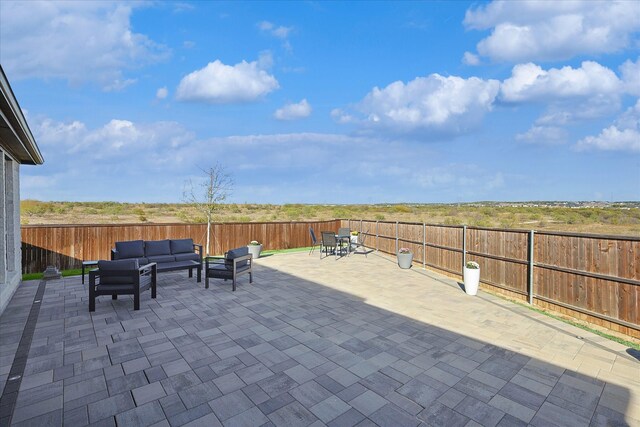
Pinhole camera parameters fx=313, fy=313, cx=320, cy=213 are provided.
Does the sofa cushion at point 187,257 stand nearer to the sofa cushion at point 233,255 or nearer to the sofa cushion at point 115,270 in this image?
the sofa cushion at point 233,255

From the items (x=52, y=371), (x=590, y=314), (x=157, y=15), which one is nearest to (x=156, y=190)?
(x=157, y=15)

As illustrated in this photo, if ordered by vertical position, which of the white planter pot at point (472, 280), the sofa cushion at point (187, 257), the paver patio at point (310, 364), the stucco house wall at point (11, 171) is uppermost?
the stucco house wall at point (11, 171)

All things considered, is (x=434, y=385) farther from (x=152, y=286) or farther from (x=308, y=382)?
(x=152, y=286)

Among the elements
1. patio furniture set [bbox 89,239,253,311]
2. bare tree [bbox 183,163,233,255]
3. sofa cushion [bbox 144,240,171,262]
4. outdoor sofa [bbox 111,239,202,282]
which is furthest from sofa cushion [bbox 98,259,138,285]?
bare tree [bbox 183,163,233,255]

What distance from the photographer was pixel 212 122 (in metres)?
18.2

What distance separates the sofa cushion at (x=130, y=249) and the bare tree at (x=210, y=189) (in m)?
6.19

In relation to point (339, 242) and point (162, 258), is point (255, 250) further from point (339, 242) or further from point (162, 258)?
point (162, 258)

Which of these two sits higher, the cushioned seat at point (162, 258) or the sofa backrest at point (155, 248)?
the sofa backrest at point (155, 248)

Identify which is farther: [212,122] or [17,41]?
[212,122]

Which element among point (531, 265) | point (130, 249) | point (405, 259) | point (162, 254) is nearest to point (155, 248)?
point (162, 254)

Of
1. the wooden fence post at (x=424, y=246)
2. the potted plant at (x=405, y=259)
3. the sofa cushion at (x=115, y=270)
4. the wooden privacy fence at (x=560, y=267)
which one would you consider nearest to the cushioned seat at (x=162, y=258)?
the sofa cushion at (x=115, y=270)

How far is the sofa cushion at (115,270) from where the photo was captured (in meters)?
5.25

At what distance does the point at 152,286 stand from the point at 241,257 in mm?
1788

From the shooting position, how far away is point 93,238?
31.2 feet
